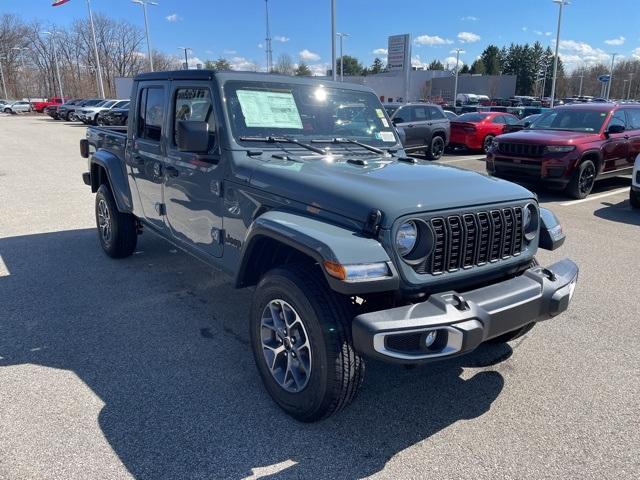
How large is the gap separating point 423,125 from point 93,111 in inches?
985

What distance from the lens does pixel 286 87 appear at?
384cm

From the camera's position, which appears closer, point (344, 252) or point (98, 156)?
point (344, 252)

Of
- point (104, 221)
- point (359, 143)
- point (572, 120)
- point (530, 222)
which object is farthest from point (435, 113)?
point (530, 222)

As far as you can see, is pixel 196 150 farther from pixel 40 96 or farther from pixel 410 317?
pixel 40 96

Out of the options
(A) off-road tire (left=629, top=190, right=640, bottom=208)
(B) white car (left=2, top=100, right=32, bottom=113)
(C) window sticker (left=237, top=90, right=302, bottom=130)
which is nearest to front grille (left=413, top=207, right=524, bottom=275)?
(C) window sticker (left=237, top=90, right=302, bottom=130)

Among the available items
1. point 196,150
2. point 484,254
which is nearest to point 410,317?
point 484,254

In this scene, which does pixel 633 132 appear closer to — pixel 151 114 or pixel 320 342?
pixel 151 114

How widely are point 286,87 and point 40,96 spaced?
9630 centimetres

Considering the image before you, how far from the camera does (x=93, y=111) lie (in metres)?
32.0

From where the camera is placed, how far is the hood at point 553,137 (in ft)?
30.5

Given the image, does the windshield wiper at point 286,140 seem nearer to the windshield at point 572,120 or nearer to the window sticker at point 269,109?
the window sticker at point 269,109

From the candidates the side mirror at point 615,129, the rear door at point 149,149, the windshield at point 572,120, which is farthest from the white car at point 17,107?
the side mirror at point 615,129

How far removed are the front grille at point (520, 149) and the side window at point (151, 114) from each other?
7507mm

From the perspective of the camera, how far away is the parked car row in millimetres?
26656
